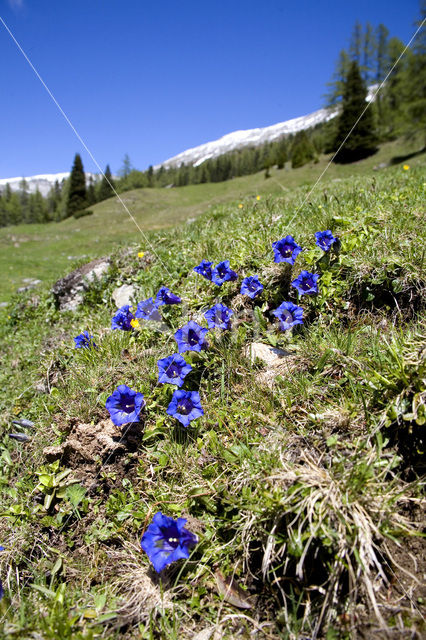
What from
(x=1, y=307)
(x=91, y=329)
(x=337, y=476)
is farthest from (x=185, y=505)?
(x=1, y=307)

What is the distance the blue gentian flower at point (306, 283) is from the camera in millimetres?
2959

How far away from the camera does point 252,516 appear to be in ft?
6.08

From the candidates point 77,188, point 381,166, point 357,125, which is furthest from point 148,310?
point 77,188

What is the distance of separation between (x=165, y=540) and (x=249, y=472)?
1.73 feet

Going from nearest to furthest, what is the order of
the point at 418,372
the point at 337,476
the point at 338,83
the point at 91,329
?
the point at 337,476
the point at 418,372
the point at 91,329
the point at 338,83

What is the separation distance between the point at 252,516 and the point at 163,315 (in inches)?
79.6

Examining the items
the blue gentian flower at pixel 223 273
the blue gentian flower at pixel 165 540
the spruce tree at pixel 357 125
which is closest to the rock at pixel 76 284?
the blue gentian flower at pixel 223 273

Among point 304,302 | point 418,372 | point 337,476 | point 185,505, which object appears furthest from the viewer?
point 304,302

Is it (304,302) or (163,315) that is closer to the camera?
(304,302)

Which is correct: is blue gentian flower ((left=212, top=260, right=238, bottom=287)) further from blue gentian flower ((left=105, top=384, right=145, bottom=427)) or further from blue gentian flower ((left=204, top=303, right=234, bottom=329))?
blue gentian flower ((left=105, top=384, right=145, bottom=427))

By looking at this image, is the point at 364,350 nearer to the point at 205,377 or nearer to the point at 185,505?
the point at 205,377

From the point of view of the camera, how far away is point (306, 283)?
300 centimetres

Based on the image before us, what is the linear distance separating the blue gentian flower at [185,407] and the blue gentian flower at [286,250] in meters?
1.45

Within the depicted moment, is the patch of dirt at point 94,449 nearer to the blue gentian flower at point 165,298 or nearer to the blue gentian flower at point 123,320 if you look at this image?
the blue gentian flower at point 123,320
